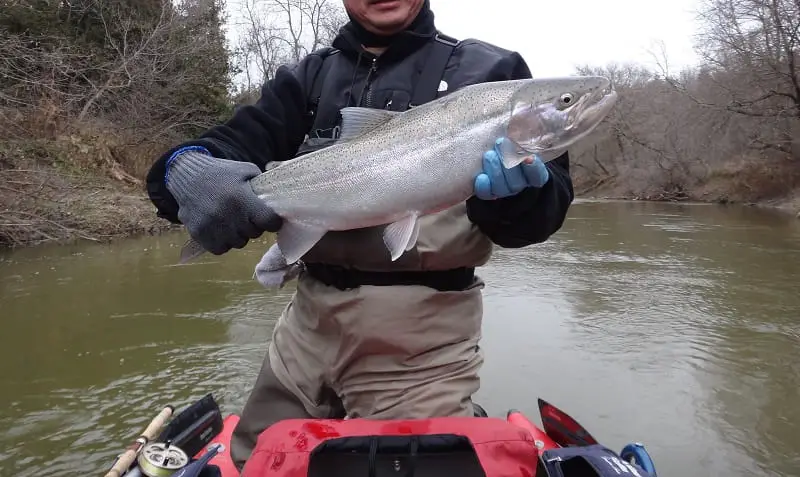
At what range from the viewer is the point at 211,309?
7.38 m

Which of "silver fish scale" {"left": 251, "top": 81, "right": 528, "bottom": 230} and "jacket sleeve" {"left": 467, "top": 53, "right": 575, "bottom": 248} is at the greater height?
"silver fish scale" {"left": 251, "top": 81, "right": 528, "bottom": 230}

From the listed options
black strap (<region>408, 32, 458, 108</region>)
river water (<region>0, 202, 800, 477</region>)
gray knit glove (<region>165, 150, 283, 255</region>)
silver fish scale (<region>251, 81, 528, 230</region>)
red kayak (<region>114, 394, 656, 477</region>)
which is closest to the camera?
red kayak (<region>114, 394, 656, 477</region>)

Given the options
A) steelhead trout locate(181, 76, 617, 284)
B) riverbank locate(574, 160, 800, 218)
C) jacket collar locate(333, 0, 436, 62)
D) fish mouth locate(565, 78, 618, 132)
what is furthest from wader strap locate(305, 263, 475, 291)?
riverbank locate(574, 160, 800, 218)

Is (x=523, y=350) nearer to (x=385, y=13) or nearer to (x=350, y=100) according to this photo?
(x=350, y=100)

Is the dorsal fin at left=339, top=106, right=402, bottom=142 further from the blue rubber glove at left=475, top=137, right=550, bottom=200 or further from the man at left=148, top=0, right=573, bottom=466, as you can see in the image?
the blue rubber glove at left=475, top=137, right=550, bottom=200

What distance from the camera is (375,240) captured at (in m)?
2.33

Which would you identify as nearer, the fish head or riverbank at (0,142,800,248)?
the fish head

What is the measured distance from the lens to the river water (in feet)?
13.4

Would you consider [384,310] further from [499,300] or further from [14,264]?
[14,264]

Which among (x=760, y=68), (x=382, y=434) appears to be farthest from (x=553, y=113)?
(x=760, y=68)

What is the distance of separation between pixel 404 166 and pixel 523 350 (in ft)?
13.5

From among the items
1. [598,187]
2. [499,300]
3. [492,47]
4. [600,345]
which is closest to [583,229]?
[499,300]

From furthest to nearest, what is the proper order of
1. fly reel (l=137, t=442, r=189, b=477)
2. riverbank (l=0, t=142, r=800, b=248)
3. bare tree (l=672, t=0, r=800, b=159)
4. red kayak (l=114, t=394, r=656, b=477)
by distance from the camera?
bare tree (l=672, t=0, r=800, b=159) → riverbank (l=0, t=142, r=800, b=248) → fly reel (l=137, t=442, r=189, b=477) → red kayak (l=114, t=394, r=656, b=477)

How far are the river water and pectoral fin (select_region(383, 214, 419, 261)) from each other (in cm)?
265
